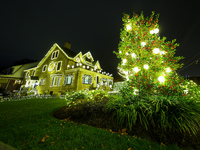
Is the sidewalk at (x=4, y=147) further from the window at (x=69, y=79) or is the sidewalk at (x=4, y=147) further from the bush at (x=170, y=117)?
the window at (x=69, y=79)

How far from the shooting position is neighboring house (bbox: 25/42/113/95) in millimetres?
15461

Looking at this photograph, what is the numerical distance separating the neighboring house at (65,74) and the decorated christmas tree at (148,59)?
399 inches

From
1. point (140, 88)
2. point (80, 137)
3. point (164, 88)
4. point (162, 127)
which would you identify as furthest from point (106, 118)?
point (164, 88)

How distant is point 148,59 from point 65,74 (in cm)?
1432

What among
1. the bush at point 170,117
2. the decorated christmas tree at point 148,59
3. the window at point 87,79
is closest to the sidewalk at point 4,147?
the bush at point 170,117

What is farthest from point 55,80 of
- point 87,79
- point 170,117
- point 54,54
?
point 170,117

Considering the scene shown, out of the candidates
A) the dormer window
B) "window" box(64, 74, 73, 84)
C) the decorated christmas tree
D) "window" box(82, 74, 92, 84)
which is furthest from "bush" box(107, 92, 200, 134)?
the dormer window

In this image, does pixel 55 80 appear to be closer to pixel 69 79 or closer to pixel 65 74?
pixel 65 74

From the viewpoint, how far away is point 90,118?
13.3 ft

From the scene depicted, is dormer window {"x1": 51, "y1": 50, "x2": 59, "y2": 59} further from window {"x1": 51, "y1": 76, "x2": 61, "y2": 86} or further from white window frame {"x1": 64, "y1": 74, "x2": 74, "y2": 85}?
white window frame {"x1": 64, "y1": 74, "x2": 74, "y2": 85}

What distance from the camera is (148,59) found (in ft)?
17.4

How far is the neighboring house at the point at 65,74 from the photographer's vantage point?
15.5m

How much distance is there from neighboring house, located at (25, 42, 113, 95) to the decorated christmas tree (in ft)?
33.3

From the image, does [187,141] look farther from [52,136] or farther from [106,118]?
[52,136]
